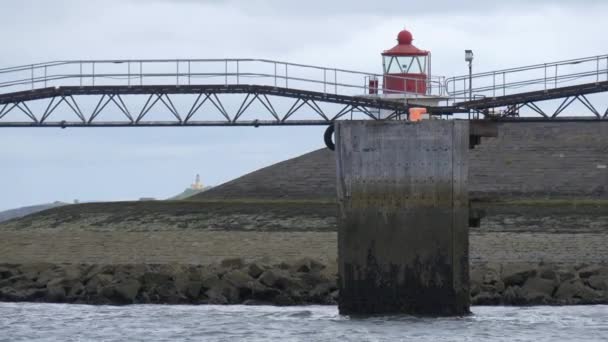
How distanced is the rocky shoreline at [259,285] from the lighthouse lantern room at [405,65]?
21.3 metres

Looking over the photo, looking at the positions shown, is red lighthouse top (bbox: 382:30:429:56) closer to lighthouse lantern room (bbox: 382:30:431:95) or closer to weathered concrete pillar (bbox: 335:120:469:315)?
lighthouse lantern room (bbox: 382:30:431:95)

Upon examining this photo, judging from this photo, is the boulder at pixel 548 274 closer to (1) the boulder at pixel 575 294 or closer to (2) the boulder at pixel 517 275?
(2) the boulder at pixel 517 275

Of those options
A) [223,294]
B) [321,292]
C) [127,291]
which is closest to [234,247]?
[127,291]

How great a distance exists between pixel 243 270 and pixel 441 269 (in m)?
8.29

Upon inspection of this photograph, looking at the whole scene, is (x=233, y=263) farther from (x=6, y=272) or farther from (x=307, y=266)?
(x=6, y=272)

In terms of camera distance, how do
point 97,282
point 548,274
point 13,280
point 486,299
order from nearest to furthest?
point 486,299
point 548,274
point 97,282
point 13,280

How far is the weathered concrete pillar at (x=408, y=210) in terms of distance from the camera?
35.6m

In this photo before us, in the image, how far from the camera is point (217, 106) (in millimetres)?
54844

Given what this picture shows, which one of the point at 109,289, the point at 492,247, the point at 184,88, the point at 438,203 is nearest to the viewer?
the point at 438,203

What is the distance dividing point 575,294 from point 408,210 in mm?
6267

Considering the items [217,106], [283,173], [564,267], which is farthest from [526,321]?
[283,173]

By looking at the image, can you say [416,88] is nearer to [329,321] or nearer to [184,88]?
[184,88]

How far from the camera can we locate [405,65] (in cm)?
Result: 6612

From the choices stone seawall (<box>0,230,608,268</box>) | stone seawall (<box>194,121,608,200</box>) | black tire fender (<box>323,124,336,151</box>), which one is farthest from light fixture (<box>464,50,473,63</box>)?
black tire fender (<box>323,124,336,151</box>)
